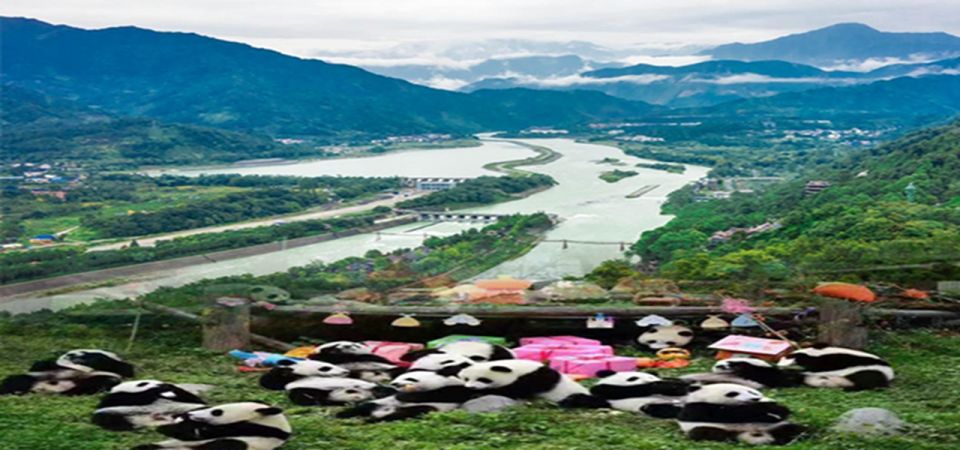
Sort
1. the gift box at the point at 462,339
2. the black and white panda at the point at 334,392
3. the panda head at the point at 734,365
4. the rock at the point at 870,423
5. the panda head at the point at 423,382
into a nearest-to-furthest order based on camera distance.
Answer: the rock at the point at 870,423, the panda head at the point at 423,382, the black and white panda at the point at 334,392, the panda head at the point at 734,365, the gift box at the point at 462,339

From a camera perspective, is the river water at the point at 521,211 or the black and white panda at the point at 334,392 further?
the river water at the point at 521,211

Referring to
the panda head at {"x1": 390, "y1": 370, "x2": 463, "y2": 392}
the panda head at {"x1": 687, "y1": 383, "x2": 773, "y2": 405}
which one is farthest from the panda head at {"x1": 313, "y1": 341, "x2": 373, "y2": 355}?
the panda head at {"x1": 687, "y1": 383, "x2": 773, "y2": 405}

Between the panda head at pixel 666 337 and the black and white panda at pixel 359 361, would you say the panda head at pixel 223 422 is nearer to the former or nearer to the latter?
the black and white panda at pixel 359 361

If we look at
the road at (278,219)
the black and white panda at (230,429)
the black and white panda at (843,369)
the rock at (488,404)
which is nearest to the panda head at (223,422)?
the black and white panda at (230,429)

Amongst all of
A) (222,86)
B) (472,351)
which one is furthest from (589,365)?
(222,86)

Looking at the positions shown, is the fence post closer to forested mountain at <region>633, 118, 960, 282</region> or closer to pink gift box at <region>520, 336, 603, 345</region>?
pink gift box at <region>520, 336, 603, 345</region>

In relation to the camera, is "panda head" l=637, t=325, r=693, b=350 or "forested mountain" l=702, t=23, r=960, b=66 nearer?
"panda head" l=637, t=325, r=693, b=350
